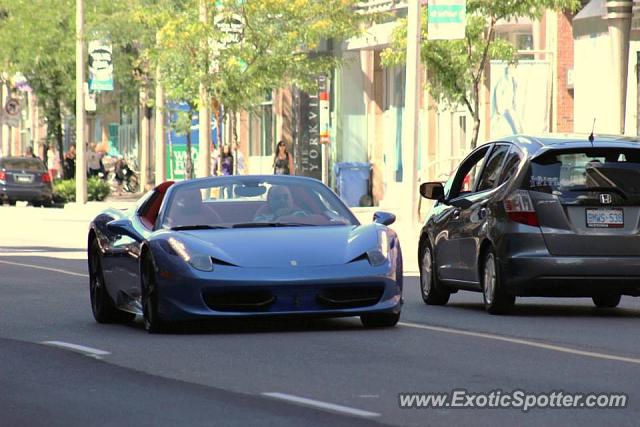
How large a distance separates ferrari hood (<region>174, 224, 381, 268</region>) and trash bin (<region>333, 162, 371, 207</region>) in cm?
3635

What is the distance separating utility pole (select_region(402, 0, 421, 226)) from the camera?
34344mm

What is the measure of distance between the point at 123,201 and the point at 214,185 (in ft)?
150

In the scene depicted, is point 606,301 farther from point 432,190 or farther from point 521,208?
point 521,208

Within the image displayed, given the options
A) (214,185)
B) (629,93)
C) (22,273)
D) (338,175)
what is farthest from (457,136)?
(214,185)

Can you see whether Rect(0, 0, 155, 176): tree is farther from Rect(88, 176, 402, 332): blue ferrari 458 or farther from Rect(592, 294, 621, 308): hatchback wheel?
Rect(88, 176, 402, 332): blue ferrari 458

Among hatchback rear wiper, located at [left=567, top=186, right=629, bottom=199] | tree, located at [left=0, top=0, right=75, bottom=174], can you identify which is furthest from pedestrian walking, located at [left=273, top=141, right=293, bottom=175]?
hatchback rear wiper, located at [left=567, top=186, right=629, bottom=199]

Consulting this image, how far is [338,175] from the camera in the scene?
51312mm

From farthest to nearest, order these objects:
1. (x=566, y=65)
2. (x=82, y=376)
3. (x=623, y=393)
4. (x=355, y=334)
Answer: (x=566, y=65)
(x=355, y=334)
(x=82, y=376)
(x=623, y=393)

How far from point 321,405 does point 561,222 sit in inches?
262

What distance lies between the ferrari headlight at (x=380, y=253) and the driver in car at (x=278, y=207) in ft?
3.03

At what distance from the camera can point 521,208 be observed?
16.4 meters

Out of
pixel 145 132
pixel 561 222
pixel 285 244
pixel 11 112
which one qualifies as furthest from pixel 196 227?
pixel 11 112

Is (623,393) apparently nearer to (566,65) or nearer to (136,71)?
(566,65)

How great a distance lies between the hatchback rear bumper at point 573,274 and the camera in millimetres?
16203
